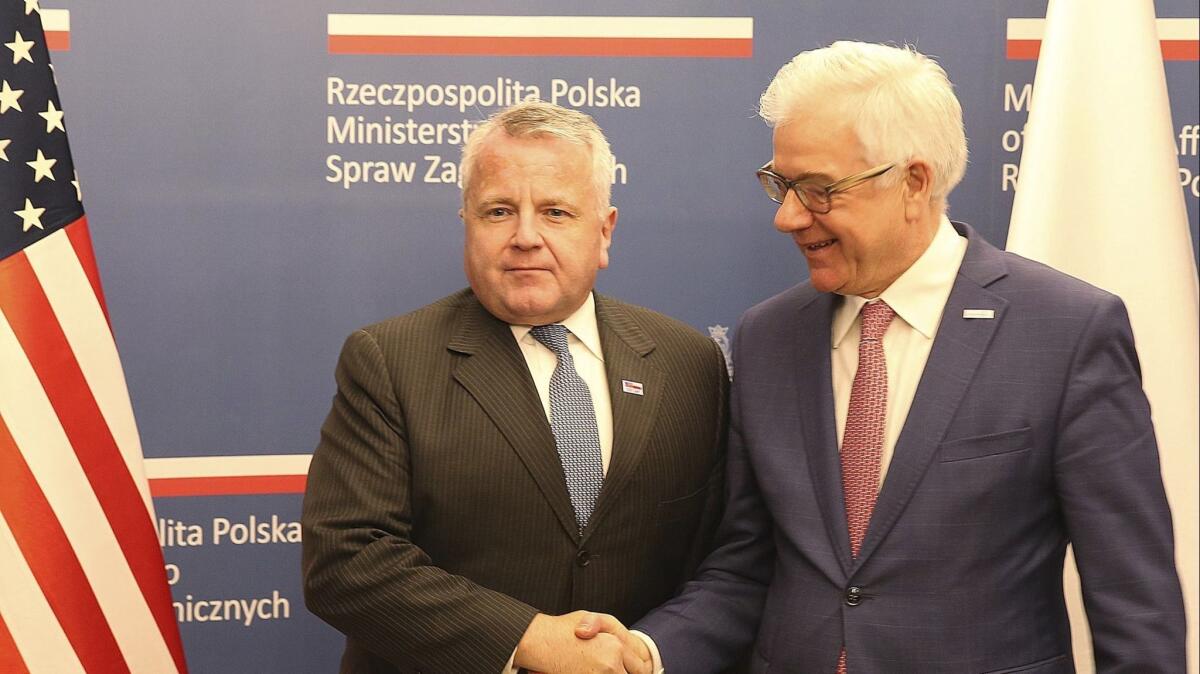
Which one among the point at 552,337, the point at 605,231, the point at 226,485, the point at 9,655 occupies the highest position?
the point at 605,231

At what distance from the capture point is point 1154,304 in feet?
10.4

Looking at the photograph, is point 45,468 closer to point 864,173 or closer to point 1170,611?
point 864,173

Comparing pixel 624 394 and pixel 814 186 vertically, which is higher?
pixel 814 186

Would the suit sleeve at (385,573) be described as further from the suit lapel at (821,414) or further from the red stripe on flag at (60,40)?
the red stripe on flag at (60,40)

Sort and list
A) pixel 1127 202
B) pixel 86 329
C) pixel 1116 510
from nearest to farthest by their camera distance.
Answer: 1. pixel 1116 510
2. pixel 86 329
3. pixel 1127 202

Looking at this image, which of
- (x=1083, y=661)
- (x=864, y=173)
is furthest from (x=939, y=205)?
(x=1083, y=661)

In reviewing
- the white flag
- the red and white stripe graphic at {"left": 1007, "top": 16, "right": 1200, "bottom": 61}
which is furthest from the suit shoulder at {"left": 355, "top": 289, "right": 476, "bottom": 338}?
the red and white stripe graphic at {"left": 1007, "top": 16, "right": 1200, "bottom": 61}

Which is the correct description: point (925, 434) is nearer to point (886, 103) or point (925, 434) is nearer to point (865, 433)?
point (865, 433)

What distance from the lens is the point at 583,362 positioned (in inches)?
103

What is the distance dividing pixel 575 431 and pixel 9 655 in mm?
1350

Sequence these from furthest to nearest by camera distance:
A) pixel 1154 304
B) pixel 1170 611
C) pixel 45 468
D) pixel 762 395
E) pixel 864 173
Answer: pixel 1154 304, pixel 45 468, pixel 762 395, pixel 864 173, pixel 1170 611

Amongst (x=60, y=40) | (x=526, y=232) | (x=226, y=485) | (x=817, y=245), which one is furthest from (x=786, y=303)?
(x=60, y=40)

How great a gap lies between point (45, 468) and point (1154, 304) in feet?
8.65

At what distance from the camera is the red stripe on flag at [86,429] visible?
2809 mm
